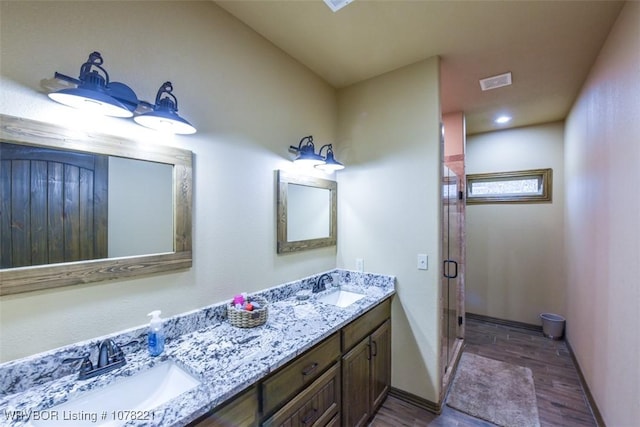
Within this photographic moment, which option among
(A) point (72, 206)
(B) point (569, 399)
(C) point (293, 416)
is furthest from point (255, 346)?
(B) point (569, 399)

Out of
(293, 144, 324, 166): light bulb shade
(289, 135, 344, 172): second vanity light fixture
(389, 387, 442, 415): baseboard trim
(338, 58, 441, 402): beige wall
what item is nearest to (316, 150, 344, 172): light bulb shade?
(289, 135, 344, 172): second vanity light fixture

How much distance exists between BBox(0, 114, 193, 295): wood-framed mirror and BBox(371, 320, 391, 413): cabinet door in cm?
148

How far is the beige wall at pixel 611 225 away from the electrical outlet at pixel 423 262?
3.59ft

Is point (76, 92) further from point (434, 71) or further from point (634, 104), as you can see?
point (634, 104)

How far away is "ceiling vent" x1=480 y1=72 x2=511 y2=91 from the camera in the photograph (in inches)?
93.7

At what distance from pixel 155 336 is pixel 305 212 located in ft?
4.56

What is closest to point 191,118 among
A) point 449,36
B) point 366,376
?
point 449,36

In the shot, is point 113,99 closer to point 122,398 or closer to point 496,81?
point 122,398

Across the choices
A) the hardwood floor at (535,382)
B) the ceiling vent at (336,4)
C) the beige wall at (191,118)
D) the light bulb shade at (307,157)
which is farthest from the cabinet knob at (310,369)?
the ceiling vent at (336,4)

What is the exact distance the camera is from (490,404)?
2209mm

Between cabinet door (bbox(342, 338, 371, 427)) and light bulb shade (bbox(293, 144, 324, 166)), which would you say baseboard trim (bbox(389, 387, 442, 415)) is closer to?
cabinet door (bbox(342, 338, 371, 427))

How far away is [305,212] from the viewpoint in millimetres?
2332

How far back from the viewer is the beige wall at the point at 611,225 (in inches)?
57.9

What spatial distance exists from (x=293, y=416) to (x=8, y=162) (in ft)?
5.13
